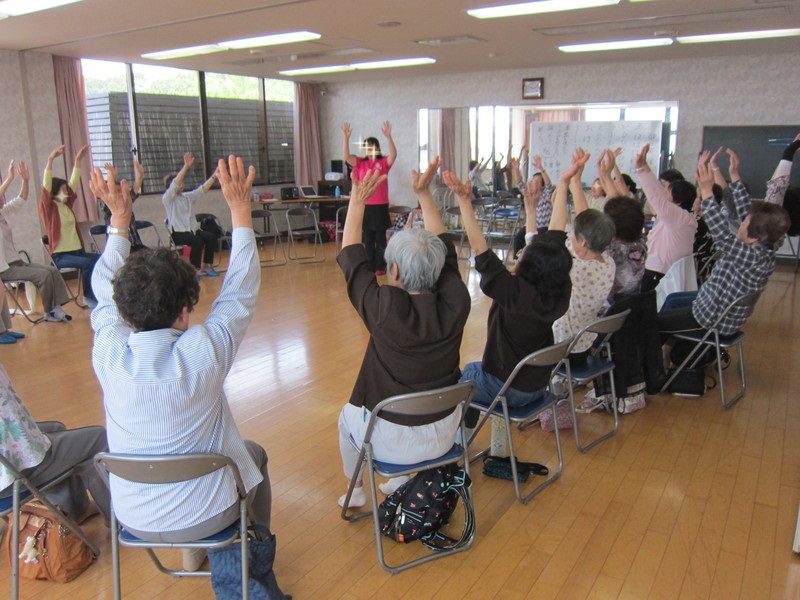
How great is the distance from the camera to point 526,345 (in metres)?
2.77

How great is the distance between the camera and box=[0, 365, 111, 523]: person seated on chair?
2062mm

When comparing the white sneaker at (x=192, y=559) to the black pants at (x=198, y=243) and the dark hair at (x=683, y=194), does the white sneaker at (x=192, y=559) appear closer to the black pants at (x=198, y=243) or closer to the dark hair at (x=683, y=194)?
the dark hair at (x=683, y=194)

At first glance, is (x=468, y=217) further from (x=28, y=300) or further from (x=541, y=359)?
(x=28, y=300)

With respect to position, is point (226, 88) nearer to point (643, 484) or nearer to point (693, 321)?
point (693, 321)

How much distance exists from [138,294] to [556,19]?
5379 mm

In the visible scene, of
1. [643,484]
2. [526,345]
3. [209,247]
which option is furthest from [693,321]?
[209,247]

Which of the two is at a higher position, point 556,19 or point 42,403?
point 556,19

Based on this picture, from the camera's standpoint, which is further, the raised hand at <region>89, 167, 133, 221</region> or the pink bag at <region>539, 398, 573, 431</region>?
the pink bag at <region>539, 398, 573, 431</region>

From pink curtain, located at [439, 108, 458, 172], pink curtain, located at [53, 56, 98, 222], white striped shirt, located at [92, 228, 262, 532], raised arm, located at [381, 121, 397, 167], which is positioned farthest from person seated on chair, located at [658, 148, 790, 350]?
pink curtain, located at [53, 56, 98, 222]

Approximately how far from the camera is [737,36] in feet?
22.1

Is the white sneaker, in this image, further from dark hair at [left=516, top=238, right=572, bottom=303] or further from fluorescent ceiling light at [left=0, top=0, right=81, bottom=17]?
fluorescent ceiling light at [left=0, top=0, right=81, bottom=17]

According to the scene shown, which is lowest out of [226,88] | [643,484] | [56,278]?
[643,484]

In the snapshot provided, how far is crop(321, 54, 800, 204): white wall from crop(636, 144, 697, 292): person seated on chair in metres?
4.93

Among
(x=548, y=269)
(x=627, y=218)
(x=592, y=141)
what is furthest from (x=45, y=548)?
(x=592, y=141)
